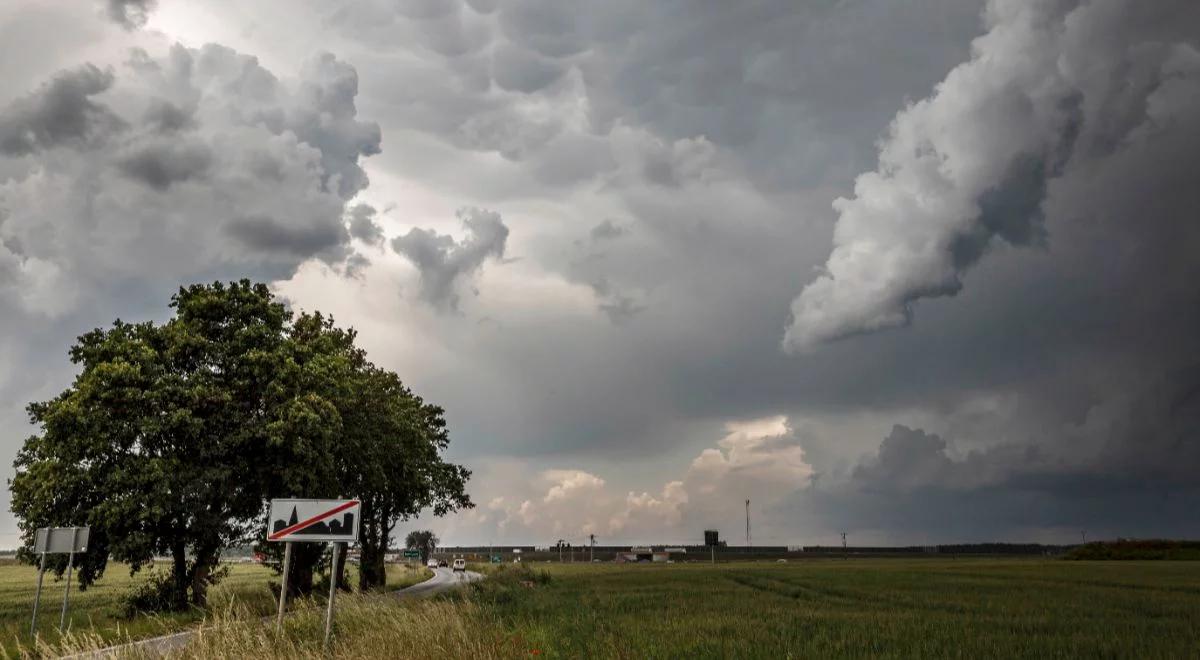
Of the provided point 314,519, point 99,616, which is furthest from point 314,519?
point 99,616

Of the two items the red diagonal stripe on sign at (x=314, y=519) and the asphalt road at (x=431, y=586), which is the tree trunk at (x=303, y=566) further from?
the red diagonal stripe on sign at (x=314, y=519)

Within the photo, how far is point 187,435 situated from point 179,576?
5.51 metres

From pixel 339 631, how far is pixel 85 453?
17.6 metres

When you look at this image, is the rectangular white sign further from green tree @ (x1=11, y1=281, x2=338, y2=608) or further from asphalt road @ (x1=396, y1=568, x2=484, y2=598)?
asphalt road @ (x1=396, y1=568, x2=484, y2=598)

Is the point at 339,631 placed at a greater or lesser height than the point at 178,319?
lesser

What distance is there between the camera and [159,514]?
27.5m

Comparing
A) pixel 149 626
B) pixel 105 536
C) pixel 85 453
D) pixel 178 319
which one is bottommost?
pixel 149 626

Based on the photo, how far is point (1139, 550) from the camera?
126438mm

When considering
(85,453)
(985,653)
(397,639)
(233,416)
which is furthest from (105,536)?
(985,653)

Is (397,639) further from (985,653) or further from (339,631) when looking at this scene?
(985,653)

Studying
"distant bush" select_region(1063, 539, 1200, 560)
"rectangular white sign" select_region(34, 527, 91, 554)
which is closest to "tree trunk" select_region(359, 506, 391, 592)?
"rectangular white sign" select_region(34, 527, 91, 554)

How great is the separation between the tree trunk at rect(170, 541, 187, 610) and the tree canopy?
5cm

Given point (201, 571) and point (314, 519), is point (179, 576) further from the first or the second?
point (314, 519)

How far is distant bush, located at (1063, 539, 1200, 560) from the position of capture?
121438 mm
